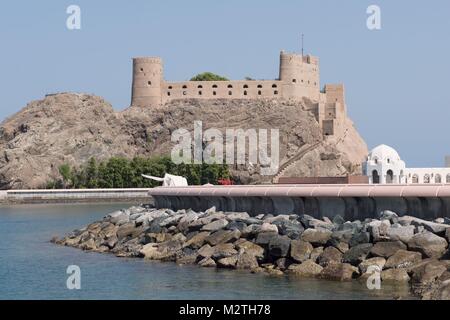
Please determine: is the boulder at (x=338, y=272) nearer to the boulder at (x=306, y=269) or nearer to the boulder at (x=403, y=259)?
the boulder at (x=306, y=269)

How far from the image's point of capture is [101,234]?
43594 mm

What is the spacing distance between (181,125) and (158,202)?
198 feet

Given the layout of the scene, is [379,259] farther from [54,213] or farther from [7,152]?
[7,152]

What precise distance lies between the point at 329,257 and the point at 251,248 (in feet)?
12.1

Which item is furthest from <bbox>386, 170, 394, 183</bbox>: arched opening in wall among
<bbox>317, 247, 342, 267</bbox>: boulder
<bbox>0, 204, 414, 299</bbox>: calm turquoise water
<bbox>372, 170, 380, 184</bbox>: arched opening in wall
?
<bbox>317, 247, 342, 267</bbox>: boulder

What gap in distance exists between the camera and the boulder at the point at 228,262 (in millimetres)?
31755

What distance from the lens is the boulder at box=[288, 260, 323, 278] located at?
29062 mm

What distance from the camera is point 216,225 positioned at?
36344 mm

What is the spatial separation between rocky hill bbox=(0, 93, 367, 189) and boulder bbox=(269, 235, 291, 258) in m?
72.4

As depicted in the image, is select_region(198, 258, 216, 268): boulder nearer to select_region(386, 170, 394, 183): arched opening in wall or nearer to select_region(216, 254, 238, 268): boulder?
select_region(216, 254, 238, 268): boulder

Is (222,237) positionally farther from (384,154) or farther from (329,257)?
(384,154)

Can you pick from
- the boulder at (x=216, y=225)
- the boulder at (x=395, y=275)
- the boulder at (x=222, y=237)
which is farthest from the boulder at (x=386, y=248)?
the boulder at (x=216, y=225)

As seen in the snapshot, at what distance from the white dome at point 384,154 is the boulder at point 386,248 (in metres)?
20.6
